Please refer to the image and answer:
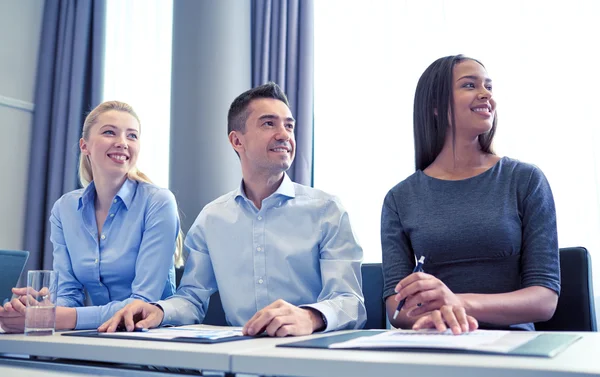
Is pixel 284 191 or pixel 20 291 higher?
pixel 284 191

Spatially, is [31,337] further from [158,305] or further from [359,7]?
[359,7]

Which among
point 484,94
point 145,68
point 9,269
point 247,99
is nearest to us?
point 9,269

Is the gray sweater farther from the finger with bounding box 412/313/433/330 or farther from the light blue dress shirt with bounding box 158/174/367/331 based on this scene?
the finger with bounding box 412/313/433/330

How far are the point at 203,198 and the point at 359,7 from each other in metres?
Result: 1.22

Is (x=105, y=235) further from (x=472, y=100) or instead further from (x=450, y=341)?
(x=450, y=341)

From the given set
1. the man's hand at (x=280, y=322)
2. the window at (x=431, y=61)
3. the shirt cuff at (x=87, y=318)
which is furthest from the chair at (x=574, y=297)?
the shirt cuff at (x=87, y=318)

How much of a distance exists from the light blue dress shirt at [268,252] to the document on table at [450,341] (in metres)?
0.69

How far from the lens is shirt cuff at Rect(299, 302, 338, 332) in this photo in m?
1.34

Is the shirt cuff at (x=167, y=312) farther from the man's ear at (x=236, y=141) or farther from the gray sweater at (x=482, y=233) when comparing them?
the man's ear at (x=236, y=141)

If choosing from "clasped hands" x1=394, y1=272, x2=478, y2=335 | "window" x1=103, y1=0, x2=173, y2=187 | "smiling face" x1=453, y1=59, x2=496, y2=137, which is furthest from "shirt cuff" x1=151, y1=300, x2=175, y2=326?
"window" x1=103, y1=0, x2=173, y2=187

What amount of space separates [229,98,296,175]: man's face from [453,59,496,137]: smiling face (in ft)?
1.76

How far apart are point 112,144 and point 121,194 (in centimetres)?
24

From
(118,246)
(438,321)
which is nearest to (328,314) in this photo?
(438,321)

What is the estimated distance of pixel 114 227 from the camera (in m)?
Result: 2.00
